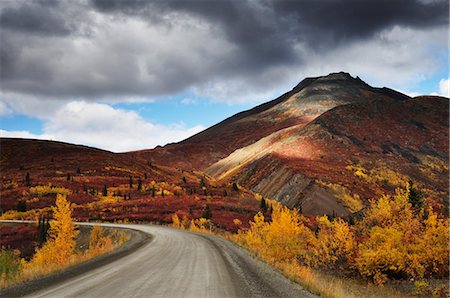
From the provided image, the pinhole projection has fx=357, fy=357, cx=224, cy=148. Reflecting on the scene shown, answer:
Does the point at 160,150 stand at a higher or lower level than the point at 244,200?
higher

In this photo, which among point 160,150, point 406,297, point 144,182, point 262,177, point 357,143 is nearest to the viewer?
point 406,297

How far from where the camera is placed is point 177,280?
459 inches

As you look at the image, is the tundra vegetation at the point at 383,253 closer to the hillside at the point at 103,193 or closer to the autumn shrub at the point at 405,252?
the autumn shrub at the point at 405,252

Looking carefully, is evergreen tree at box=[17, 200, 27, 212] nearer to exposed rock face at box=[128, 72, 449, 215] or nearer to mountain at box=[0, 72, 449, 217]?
mountain at box=[0, 72, 449, 217]

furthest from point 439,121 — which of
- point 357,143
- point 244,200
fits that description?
point 244,200

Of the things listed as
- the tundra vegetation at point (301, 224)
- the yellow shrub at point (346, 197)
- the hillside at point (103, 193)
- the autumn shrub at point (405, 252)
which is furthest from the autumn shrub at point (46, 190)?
the autumn shrub at point (405, 252)

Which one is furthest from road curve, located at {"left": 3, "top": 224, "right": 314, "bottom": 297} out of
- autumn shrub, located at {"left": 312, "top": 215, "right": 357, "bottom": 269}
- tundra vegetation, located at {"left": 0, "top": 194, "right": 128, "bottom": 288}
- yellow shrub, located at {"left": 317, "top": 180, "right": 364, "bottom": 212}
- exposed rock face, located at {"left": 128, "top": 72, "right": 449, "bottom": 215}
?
yellow shrub, located at {"left": 317, "top": 180, "right": 364, "bottom": 212}

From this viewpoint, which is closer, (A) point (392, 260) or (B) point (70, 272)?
(B) point (70, 272)

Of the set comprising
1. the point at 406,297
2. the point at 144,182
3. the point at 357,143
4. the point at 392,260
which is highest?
the point at 357,143

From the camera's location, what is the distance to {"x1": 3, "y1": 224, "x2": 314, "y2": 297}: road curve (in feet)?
33.0

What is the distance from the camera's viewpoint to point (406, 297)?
21875mm

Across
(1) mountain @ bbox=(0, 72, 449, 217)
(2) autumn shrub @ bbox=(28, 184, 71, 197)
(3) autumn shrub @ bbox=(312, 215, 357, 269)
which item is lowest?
(3) autumn shrub @ bbox=(312, 215, 357, 269)

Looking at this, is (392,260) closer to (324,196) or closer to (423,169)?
(324,196)

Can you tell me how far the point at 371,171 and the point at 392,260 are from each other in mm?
68685
